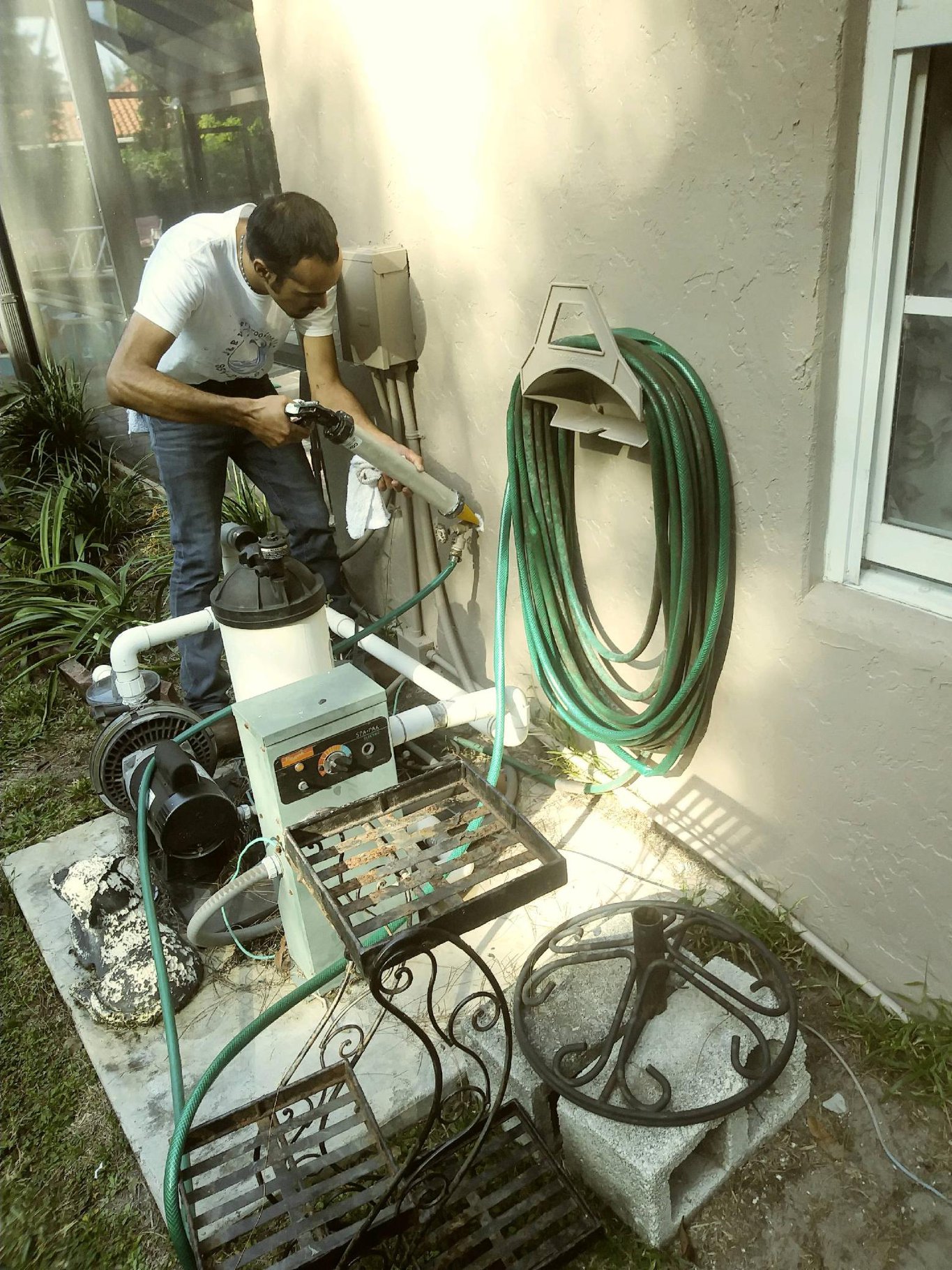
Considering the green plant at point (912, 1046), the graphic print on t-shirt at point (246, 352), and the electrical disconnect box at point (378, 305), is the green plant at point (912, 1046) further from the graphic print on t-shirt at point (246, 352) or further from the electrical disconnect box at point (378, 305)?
the graphic print on t-shirt at point (246, 352)

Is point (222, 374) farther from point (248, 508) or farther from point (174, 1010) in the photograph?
point (174, 1010)

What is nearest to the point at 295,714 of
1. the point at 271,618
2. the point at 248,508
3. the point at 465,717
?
the point at 271,618

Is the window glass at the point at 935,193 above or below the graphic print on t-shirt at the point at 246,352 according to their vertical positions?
above

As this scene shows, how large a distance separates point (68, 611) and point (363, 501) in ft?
6.12

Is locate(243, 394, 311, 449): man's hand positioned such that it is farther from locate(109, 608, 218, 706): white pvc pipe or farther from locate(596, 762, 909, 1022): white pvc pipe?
locate(596, 762, 909, 1022): white pvc pipe

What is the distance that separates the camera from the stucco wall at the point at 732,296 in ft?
6.00

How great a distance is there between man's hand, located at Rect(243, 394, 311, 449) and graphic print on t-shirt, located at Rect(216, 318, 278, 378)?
1.02ft

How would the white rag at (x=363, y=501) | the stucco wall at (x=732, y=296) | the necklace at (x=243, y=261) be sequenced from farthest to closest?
the white rag at (x=363, y=501)
the necklace at (x=243, y=261)
the stucco wall at (x=732, y=296)

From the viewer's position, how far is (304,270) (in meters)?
2.65

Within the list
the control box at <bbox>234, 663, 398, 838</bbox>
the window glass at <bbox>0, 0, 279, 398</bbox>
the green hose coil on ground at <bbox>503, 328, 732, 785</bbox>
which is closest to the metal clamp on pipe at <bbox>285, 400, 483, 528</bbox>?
the green hose coil on ground at <bbox>503, 328, 732, 785</bbox>

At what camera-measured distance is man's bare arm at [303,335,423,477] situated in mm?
3172

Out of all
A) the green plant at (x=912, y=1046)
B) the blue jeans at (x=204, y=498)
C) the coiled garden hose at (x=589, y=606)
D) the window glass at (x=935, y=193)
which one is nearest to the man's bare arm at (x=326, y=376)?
the blue jeans at (x=204, y=498)

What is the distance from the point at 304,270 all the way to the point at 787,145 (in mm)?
1386

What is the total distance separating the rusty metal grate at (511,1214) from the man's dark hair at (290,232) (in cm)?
221
